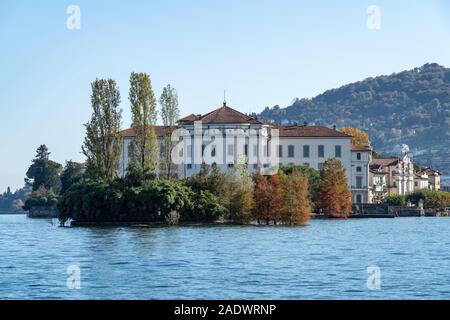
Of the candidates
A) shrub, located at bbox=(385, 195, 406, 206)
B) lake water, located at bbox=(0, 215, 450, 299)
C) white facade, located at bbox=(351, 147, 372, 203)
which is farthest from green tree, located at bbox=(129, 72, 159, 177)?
shrub, located at bbox=(385, 195, 406, 206)

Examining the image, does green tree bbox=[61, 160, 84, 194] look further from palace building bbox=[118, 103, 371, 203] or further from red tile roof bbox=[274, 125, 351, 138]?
red tile roof bbox=[274, 125, 351, 138]

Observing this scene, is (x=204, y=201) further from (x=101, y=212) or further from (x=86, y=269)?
(x=86, y=269)

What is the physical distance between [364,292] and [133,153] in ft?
129

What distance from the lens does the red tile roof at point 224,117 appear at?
87125 millimetres

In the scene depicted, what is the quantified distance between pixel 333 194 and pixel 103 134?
2309 centimetres

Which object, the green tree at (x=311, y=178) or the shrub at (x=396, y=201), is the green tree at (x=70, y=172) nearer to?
the green tree at (x=311, y=178)

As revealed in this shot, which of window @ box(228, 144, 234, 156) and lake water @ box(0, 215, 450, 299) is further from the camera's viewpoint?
window @ box(228, 144, 234, 156)

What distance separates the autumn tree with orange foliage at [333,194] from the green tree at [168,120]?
1467 cm

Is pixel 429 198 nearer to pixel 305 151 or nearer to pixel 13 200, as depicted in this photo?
pixel 305 151

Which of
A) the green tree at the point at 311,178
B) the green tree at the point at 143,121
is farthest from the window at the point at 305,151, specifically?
the green tree at the point at 143,121

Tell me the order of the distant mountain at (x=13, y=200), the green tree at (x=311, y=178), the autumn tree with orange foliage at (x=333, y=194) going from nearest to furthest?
the autumn tree with orange foliage at (x=333, y=194)
the green tree at (x=311, y=178)
the distant mountain at (x=13, y=200)

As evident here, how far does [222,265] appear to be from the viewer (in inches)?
1305

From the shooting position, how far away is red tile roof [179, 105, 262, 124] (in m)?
87.1

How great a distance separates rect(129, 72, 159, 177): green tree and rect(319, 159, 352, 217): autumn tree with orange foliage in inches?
772
